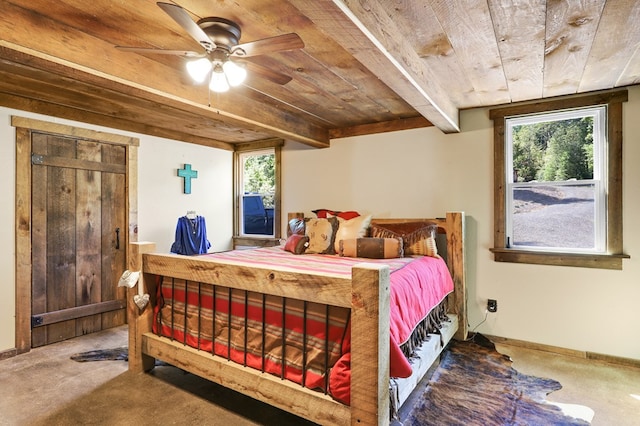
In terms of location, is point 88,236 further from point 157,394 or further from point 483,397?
point 483,397

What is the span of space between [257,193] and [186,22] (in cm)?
330

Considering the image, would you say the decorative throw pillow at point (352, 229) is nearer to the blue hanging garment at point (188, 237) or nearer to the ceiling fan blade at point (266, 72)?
the ceiling fan blade at point (266, 72)

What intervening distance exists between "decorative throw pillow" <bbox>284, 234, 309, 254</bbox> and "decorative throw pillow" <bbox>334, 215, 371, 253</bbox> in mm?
297

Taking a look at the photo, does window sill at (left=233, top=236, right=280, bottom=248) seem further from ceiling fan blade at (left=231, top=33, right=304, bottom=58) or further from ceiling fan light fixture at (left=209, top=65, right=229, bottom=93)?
ceiling fan blade at (left=231, top=33, right=304, bottom=58)

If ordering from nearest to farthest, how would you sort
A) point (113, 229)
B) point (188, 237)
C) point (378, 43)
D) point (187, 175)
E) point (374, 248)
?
point (378, 43) < point (374, 248) < point (113, 229) < point (188, 237) < point (187, 175)

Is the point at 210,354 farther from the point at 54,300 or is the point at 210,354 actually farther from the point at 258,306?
the point at 54,300

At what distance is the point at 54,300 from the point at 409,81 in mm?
3471

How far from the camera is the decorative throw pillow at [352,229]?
3051 mm

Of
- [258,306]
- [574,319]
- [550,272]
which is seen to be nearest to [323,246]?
[258,306]

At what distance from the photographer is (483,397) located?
2.13m

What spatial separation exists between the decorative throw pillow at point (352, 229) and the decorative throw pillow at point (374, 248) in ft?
0.55

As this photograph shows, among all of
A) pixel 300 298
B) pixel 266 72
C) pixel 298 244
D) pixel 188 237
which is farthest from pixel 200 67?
pixel 188 237

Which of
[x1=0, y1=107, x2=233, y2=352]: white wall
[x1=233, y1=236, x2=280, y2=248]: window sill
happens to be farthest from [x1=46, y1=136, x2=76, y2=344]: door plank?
[x1=233, y1=236, x2=280, y2=248]: window sill

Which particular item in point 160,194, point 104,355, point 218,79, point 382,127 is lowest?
point 104,355
